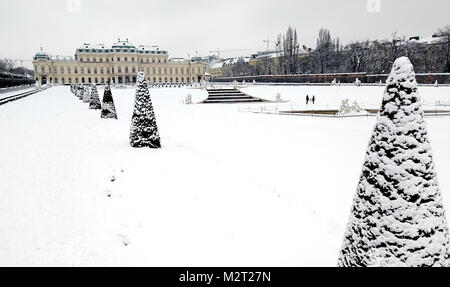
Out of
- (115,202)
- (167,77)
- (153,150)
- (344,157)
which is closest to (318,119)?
(344,157)

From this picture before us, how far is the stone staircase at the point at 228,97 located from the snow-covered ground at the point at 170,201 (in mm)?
27605

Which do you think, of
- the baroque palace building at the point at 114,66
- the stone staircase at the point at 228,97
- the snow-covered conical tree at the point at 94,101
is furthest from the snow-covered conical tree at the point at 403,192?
the baroque palace building at the point at 114,66

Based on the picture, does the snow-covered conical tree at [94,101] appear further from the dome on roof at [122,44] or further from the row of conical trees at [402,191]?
the dome on roof at [122,44]

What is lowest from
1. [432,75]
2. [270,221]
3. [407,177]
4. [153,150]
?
[270,221]

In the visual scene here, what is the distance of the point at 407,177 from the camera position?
3.35m

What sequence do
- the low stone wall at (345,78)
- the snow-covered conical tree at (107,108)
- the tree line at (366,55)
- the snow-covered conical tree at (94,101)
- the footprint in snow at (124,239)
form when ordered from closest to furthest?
the footprint in snow at (124,239) < the snow-covered conical tree at (107,108) < the snow-covered conical tree at (94,101) < the low stone wall at (345,78) < the tree line at (366,55)

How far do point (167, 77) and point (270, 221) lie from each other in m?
109

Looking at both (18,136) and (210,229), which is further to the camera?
(18,136)

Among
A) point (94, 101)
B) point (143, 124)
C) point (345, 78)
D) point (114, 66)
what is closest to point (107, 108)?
point (94, 101)

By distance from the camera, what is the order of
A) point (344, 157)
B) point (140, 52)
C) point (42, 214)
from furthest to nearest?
1. point (140, 52)
2. point (344, 157)
3. point (42, 214)

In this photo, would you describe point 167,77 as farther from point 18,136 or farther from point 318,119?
point 18,136

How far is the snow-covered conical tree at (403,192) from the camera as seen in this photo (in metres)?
3.34

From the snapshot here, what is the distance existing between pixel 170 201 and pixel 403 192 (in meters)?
5.02

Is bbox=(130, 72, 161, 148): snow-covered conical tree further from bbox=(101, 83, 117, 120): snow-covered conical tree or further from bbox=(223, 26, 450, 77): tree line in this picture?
bbox=(223, 26, 450, 77): tree line
